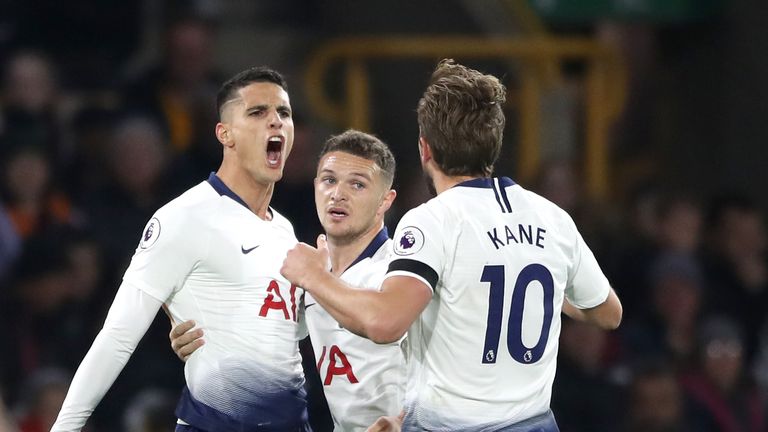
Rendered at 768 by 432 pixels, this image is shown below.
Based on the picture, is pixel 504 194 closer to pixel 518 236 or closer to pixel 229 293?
pixel 518 236

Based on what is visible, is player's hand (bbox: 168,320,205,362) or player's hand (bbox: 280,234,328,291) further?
player's hand (bbox: 168,320,205,362)

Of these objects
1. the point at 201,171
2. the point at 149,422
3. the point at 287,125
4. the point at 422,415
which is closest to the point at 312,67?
the point at 201,171

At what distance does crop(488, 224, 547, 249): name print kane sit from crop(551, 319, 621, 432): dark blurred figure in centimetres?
318

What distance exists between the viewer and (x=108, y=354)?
164 inches

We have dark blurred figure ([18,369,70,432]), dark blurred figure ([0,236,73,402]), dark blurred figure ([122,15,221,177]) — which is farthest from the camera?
dark blurred figure ([122,15,221,177])

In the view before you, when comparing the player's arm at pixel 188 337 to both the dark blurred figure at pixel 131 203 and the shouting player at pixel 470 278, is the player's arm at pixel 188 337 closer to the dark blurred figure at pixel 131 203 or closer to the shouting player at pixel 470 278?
the shouting player at pixel 470 278

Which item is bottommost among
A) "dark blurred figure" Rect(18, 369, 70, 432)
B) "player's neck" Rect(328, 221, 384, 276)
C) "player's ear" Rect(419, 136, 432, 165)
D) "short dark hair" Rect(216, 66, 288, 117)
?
"dark blurred figure" Rect(18, 369, 70, 432)

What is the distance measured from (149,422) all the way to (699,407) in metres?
2.95

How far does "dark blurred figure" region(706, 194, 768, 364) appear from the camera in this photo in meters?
8.30

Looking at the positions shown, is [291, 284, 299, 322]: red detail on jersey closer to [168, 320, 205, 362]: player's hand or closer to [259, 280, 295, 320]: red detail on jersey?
[259, 280, 295, 320]: red detail on jersey

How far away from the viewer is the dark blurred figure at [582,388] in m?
7.13

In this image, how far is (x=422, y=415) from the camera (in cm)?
396

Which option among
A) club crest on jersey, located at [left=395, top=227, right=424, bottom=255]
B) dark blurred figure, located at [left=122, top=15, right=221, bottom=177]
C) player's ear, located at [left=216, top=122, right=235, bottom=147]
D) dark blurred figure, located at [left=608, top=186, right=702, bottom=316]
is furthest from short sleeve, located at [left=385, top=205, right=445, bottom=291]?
dark blurred figure, located at [left=608, top=186, right=702, bottom=316]

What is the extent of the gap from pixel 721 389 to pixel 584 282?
12.4ft
